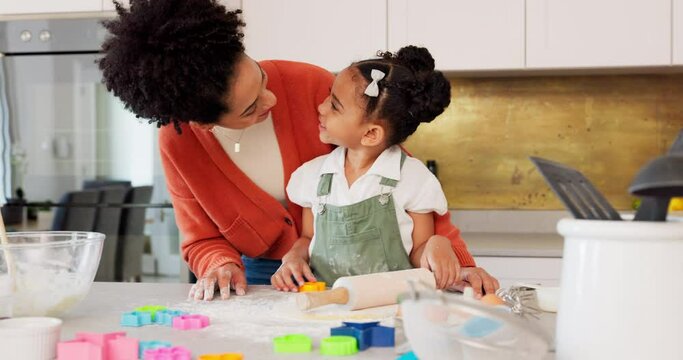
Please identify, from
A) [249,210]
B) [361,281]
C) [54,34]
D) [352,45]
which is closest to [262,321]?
[361,281]

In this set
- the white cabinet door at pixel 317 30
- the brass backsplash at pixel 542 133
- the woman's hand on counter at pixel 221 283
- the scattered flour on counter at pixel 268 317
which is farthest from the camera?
the brass backsplash at pixel 542 133

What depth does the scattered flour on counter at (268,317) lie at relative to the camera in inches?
34.2

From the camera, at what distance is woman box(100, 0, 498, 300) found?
1.14 meters

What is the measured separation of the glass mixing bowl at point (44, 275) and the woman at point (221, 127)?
0.67 feet

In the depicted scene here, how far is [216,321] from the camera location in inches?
36.9

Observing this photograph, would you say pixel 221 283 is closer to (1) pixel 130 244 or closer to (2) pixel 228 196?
(2) pixel 228 196

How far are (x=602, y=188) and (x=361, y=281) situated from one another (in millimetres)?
1950

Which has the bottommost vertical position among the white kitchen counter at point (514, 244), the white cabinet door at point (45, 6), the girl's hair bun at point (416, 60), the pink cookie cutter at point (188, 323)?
the white kitchen counter at point (514, 244)

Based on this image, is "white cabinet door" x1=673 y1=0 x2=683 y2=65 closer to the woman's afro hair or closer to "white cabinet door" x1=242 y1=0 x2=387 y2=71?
"white cabinet door" x1=242 y1=0 x2=387 y2=71

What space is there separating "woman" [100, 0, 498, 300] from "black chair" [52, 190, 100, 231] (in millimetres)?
1013

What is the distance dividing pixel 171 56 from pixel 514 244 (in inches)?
Result: 58.9

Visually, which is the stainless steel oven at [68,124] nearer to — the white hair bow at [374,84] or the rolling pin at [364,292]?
the white hair bow at [374,84]

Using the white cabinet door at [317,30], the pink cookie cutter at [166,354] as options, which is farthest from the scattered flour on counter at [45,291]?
the white cabinet door at [317,30]

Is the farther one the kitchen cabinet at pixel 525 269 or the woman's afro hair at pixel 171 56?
the kitchen cabinet at pixel 525 269
